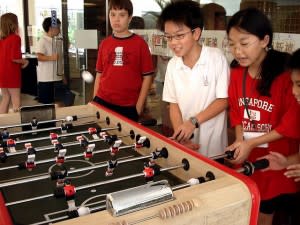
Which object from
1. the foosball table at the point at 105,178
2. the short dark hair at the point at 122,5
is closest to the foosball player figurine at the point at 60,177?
the foosball table at the point at 105,178

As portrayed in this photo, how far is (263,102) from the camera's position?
1.55m

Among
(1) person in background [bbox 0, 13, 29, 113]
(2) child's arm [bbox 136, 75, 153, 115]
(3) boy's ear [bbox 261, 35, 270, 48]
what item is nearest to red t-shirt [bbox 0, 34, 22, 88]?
(1) person in background [bbox 0, 13, 29, 113]

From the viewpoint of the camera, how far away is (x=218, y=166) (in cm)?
122

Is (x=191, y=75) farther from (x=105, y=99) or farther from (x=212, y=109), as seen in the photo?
(x=105, y=99)

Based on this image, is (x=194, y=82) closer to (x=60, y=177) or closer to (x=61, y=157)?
(x=61, y=157)

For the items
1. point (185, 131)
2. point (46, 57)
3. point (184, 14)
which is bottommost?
point (185, 131)

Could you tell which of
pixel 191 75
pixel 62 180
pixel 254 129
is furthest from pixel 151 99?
pixel 62 180

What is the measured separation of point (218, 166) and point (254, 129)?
1.55ft

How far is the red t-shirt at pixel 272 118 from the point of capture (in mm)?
1491

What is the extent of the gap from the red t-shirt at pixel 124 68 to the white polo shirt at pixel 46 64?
215 centimetres

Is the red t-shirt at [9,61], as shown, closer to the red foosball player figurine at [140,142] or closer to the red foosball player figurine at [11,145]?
the red foosball player figurine at [11,145]

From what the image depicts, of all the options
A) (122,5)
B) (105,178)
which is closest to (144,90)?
(122,5)

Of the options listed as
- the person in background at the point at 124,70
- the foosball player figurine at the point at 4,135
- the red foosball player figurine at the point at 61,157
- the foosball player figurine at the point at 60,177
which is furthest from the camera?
the person in background at the point at 124,70

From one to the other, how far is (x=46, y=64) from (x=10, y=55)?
1.50ft
